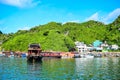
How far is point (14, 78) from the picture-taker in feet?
205

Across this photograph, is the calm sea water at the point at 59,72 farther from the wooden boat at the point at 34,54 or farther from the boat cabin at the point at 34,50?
the boat cabin at the point at 34,50

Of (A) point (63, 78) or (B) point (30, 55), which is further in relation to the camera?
(B) point (30, 55)

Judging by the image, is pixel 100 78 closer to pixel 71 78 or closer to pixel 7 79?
pixel 71 78

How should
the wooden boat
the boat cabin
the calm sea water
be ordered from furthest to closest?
the boat cabin → the wooden boat → the calm sea water

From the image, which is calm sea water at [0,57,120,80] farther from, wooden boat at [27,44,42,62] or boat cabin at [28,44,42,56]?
boat cabin at [28,44,42,56]

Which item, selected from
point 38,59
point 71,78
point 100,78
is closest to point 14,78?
point 71,78

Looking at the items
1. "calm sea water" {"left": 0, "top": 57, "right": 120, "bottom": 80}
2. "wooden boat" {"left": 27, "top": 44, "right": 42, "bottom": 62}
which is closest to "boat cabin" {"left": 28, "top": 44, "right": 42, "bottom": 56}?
"wooden boat" {"left": 27, "top": 44, "right": 42, "bottom": 62}

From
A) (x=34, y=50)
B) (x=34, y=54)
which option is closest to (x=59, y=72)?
(x=34, y=54)

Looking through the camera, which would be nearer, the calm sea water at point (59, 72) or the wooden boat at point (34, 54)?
the calm sea water at point (59, 72)

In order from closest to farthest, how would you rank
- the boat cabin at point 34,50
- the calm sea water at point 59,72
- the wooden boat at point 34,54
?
the calm sea water at point 59,72, the wooden boat at point 34,54, the boat cabin at point 34,50

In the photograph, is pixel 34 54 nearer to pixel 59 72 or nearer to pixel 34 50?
pixel 34 50

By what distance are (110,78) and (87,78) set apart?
4.62m

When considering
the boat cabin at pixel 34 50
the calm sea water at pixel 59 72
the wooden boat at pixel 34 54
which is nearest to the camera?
the calm sea water at pixel 59 72

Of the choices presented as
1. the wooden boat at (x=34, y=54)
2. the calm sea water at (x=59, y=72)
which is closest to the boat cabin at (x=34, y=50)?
the wooden boat at (x=34, y=54)
